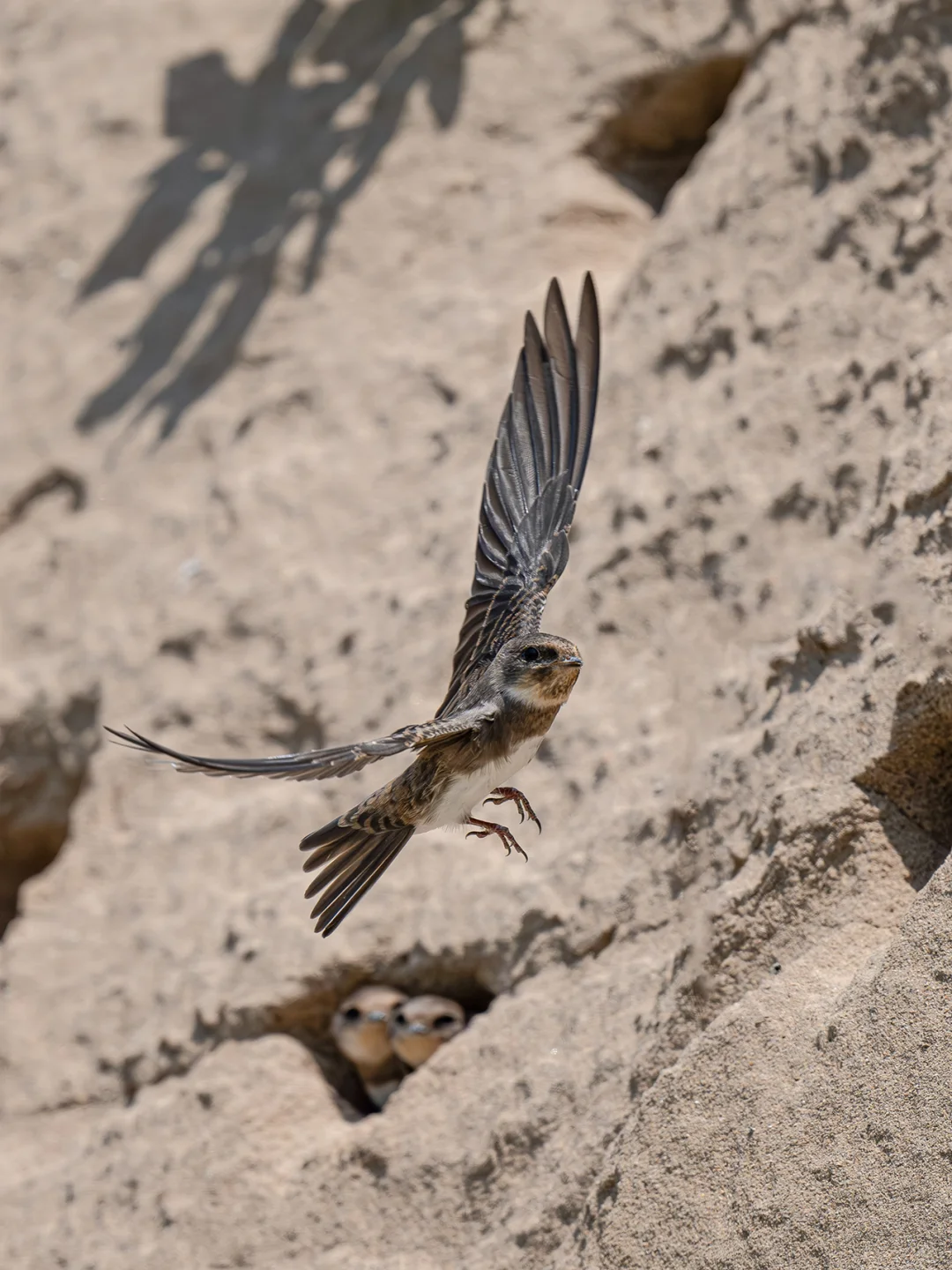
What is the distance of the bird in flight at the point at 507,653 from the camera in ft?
9.48

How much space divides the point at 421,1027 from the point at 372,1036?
0.16m

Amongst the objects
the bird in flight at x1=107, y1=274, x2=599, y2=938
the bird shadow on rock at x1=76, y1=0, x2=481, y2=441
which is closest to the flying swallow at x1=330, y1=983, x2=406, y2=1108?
the bird in flight at x1=107, y1=274, x2=599, y2=938

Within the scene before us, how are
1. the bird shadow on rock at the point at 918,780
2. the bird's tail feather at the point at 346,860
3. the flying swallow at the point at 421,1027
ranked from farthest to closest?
1. the flying swallow at the point at 421,1027
2. the bird's tail feather at the point at 346,860
3. the bird shadow on rock at the point at 918,780

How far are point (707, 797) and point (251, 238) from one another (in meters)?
2.28

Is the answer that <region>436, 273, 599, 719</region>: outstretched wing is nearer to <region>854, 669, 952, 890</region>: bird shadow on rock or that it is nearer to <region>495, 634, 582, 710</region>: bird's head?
<region>495, 634, 582, 710</region>: bird's head

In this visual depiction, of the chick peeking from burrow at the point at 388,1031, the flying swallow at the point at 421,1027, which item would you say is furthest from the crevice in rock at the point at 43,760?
the flying swallow at the point at 421,1027

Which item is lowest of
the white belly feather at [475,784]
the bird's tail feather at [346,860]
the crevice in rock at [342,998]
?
the crevice in rock at [342,998]

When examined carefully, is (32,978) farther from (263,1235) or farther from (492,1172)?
(492,1172)

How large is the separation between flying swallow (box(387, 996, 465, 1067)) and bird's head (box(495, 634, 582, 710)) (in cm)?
73

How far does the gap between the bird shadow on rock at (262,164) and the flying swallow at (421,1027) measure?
1.84 metres

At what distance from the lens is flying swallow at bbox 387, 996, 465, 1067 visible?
10.8ft

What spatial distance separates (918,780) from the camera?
9.02 feet

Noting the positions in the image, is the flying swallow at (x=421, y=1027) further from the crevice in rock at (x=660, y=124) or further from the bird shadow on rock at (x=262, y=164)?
the crevice in rock at (x=660, y=124)

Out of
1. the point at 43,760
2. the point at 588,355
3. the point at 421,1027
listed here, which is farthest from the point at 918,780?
the point at 43,760
